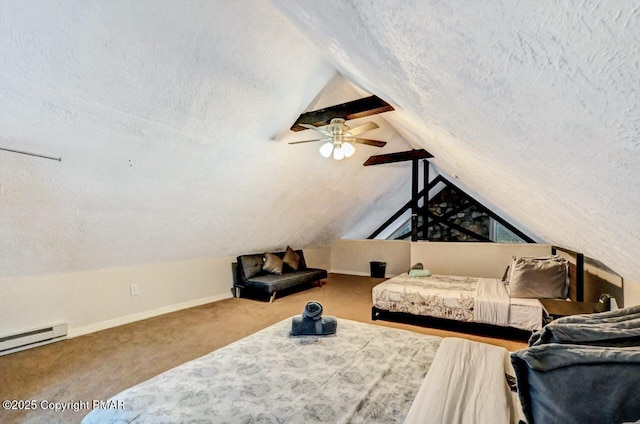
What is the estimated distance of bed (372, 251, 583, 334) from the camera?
2.83 metres

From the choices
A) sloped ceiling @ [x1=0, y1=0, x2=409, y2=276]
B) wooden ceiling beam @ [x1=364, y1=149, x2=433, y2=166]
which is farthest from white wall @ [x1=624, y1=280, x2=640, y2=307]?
sloped ceiling @ [x1=0, y1=0, x2=409, y2=276]

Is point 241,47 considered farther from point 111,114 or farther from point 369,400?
point 369,400

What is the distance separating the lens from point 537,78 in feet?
2.03

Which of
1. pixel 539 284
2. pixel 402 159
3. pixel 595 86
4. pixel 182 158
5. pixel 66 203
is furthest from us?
pixel 402 159

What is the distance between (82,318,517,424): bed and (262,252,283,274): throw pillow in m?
3.02

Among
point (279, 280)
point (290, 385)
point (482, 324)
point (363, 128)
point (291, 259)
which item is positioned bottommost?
point (482, 324)

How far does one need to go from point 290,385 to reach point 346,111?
225 centimetres

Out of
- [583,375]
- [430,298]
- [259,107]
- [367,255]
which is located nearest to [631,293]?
[430,298]

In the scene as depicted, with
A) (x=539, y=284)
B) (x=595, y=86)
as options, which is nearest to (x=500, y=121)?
(x=595, y=86)

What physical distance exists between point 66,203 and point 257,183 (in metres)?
1.77

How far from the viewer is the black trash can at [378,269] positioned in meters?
6.24

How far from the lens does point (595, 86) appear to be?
1.70 feet

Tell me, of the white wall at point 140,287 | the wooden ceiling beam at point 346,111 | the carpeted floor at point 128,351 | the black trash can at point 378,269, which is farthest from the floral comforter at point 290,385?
the black trash can at point 378,269

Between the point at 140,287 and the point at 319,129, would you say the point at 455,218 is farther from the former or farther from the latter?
the point at 140,287
